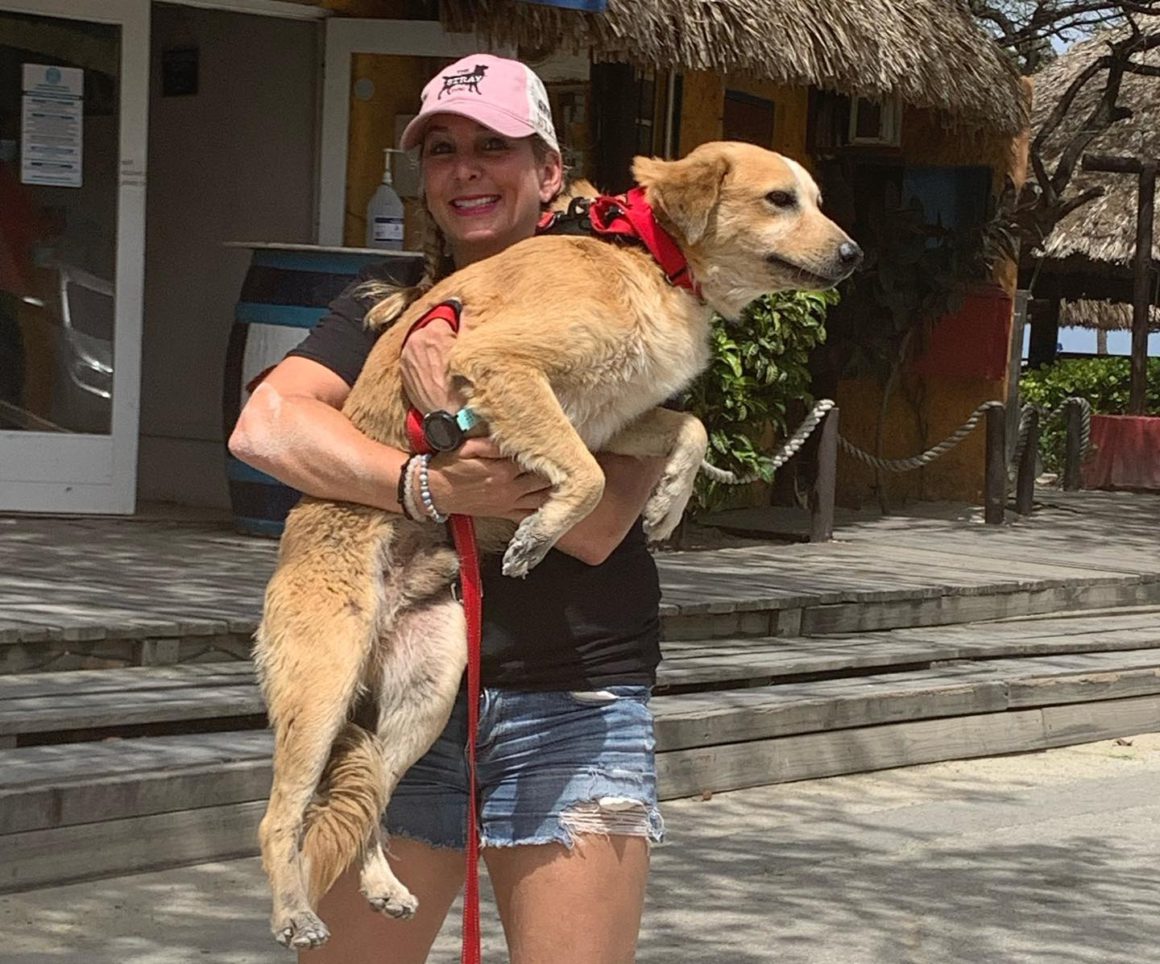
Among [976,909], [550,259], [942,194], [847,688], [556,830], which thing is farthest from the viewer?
[942,194]

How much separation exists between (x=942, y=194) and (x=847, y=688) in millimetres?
6523

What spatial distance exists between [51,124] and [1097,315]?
22453 millimetres

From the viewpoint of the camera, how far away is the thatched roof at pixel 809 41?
29.7 feet

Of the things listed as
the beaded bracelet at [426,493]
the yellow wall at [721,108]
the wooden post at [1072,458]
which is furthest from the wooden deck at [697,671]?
the wooden post at [1072,458]

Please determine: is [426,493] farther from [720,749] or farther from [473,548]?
[720,749]

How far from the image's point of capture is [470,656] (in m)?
2.87

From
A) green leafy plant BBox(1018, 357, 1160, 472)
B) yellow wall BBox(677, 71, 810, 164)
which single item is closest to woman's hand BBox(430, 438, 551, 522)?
yellow wall BBox(677, 71, 810, 164)

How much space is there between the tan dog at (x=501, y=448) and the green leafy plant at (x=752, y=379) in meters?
6.79

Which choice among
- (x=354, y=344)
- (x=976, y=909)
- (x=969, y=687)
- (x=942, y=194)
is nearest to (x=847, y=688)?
(x=969, y=687)

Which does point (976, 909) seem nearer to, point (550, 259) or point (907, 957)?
point (907, 957)

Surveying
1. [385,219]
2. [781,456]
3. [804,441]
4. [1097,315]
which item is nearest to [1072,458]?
[804,441]

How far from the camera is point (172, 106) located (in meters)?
10.7

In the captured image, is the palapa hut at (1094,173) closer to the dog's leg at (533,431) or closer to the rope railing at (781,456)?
the rope railing at (781,456)

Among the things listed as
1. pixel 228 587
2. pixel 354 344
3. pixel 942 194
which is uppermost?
pixel 942 194
